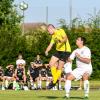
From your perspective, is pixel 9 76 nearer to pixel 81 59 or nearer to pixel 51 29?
pixel 51 29

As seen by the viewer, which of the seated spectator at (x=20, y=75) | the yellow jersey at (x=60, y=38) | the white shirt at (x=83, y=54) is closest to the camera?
the white shirt at (x=83, y=54)

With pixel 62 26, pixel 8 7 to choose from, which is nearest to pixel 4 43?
pixel 62 26

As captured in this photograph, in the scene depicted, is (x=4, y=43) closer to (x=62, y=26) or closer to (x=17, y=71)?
(x=62, y=26)

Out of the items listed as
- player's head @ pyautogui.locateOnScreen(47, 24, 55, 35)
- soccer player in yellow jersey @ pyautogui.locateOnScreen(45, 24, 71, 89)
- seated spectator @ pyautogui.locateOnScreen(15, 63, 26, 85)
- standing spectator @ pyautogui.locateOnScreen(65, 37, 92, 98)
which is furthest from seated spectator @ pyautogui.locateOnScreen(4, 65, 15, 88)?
standing spectator @ pyautogui.locateOnScreen(65, 37, 92, 98)

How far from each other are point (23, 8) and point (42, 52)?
14.1 feet

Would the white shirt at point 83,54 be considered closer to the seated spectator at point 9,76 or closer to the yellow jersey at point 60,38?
the yellow jersey at point 60,38

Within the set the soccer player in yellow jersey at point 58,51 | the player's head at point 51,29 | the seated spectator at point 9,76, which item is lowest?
the seated spectator at point 9,76

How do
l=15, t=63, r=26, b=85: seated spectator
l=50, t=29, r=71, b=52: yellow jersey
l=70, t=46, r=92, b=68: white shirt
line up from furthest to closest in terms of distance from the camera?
1. l=15, t=63, r=26, b=85: seated spectator
2. l=50, t=29, r=71, b=52: yellow jersey
3. l=70, t=46, r=92, b=68: white shirt

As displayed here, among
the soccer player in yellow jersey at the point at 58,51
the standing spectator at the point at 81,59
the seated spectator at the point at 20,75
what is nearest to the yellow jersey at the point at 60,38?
the soccer player in yellow jersey at the point at 58,51

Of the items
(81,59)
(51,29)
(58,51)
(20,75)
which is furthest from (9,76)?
(81,59)

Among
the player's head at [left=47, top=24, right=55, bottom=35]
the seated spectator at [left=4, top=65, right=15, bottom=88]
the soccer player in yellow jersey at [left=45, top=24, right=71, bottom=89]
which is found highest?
the player's head at [left=47, top=24, right=55, bottom=35]

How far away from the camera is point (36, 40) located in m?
33.2

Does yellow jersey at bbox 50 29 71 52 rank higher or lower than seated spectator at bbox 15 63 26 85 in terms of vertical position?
higher

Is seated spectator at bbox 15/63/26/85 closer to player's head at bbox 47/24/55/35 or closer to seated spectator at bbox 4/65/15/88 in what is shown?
seated spectator at bbox 4/65/15/88
